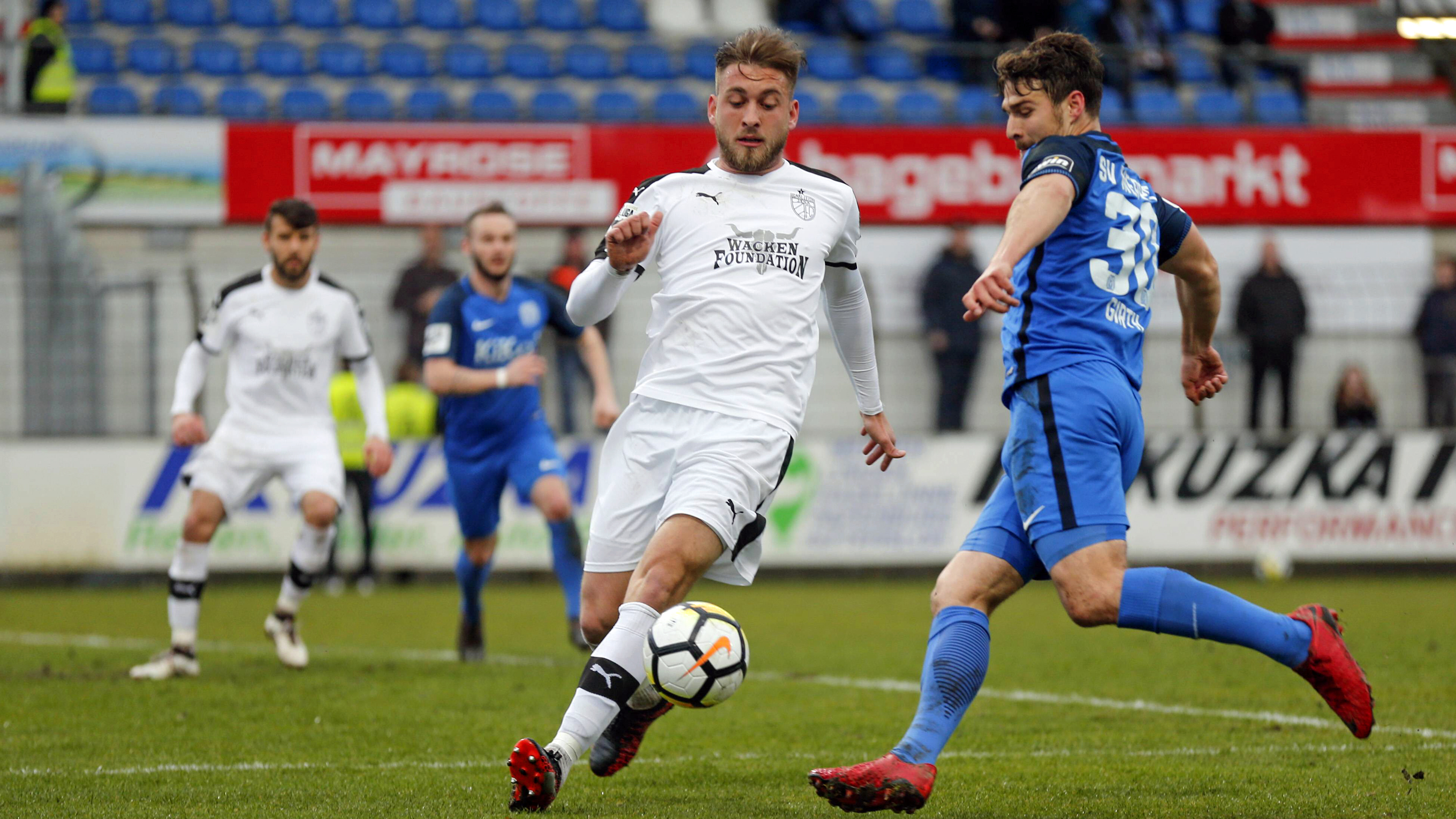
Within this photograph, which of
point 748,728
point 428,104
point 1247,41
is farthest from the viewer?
point 1247,41

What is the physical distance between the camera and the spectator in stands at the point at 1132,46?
741 inches

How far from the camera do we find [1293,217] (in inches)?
711

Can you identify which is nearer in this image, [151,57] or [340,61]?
[151,57]

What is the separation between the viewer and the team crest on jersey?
16.2 feet

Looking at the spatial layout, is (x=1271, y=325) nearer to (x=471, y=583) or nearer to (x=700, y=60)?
(x=700, y=60)

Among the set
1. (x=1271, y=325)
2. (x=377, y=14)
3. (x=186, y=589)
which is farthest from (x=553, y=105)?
(x=186, y=589)

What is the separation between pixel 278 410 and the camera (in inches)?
328

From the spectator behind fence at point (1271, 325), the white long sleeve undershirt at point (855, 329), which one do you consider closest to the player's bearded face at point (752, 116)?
the white long sleeve undershirt at point (855, 329)

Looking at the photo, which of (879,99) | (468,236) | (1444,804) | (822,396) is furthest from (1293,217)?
(1444,804)

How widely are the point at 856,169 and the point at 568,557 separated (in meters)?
9.49

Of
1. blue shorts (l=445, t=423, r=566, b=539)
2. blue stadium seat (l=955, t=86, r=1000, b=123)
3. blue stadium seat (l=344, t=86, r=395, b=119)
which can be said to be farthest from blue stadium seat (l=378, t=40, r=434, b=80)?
blue shorts (l=445, t=423, r=566, b=539)

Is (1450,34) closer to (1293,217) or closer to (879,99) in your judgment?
(1293,217)

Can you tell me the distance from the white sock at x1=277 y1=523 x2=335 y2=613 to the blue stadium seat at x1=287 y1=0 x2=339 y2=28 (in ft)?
42.1

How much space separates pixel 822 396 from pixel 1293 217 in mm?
6362
